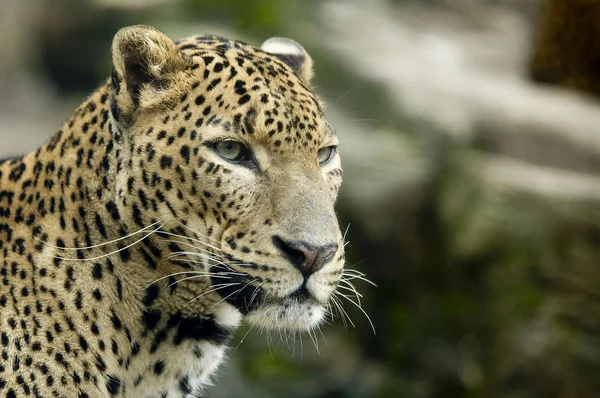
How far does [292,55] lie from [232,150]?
1527mm

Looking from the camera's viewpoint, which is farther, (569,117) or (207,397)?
(569,117)

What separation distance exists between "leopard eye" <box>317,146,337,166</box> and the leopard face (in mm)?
427

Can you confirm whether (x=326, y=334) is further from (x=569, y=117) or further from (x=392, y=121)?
(x=569, y=117)

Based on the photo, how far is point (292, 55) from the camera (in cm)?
722

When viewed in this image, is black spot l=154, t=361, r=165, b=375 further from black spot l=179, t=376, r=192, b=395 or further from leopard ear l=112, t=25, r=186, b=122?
leopard ear l=112, t=25, r=186, b=122

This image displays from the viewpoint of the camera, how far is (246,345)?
14.6 meters

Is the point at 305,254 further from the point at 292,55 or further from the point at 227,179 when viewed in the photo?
the point at 292,55

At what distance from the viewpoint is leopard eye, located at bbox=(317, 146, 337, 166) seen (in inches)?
257

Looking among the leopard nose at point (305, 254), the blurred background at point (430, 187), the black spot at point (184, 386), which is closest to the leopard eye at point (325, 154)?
the leopard nose at point (305, 254)

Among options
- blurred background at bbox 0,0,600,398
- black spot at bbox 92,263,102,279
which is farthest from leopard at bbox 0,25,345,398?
blurred background at bbox 0,0,600,398

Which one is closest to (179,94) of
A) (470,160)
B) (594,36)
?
(470,160)

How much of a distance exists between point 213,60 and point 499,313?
8994 millimetres

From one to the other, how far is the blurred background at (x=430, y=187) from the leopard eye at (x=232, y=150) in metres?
8.46

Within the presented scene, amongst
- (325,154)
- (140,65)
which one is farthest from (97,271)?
(325,154)
